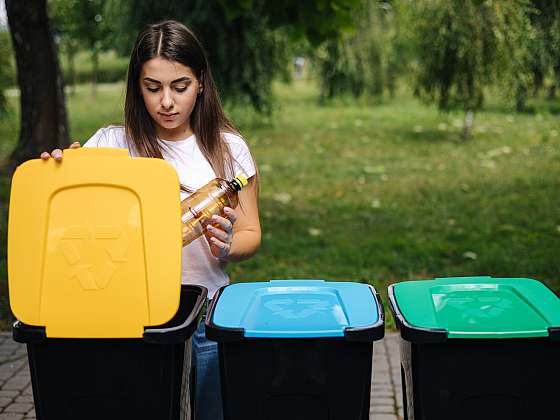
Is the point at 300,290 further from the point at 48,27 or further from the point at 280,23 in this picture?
the point at 48,27

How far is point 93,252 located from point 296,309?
554mm

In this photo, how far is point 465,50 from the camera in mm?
9891

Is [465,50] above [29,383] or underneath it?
above

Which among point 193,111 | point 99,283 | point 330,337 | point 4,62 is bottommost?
point 4,62

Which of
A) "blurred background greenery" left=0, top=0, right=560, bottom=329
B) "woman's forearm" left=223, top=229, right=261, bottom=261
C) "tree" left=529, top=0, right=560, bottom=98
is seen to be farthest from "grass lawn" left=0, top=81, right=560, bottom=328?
"woman's forearm" left=223, top=229, right=261, bottom=261

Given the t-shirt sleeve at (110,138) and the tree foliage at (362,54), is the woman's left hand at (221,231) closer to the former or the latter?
the t-shirt sleeve at (110,138)

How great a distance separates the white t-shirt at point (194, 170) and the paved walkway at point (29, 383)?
1.39 metres

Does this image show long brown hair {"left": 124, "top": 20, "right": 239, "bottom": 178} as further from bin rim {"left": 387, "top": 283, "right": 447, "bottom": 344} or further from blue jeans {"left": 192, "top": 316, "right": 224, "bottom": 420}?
bin rim {"left": 387, "top": 283, "right": 447, "bottom": 344}

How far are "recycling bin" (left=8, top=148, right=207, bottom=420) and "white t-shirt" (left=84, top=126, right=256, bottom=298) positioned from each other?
0.35m

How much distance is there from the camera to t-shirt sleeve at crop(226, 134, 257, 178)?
247 centimetres

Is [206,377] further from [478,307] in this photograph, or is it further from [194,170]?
[478,307]

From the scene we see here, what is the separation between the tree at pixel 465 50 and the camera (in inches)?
375

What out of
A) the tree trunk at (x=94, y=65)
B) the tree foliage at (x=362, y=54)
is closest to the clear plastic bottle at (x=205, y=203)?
the tree foliage at (x=362, y=54)

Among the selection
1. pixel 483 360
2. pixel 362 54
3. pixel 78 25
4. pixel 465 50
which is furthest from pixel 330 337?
pixel 78 25
